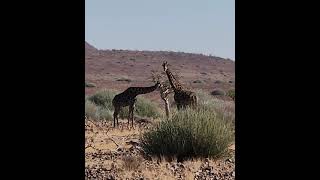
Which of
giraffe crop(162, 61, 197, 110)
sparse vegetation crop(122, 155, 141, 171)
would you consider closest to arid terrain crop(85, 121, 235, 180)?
sparse vegetation crop(122, 155, 141, 171)

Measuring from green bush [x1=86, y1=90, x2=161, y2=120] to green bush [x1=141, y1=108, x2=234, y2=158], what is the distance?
27.6 ft

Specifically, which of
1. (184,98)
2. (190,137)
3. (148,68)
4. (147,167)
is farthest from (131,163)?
(148,68)

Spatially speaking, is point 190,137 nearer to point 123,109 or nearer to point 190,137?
Result: point 190,137

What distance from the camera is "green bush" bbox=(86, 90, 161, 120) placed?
55.7 ft

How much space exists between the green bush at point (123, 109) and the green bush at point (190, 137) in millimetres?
8402

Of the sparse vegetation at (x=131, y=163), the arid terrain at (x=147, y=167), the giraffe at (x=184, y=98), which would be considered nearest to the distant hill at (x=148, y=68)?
the giraffe at (x=184, y=98)

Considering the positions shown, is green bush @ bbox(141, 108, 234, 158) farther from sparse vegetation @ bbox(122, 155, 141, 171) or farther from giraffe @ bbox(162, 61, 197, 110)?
giraffe @ bbox(162, 61, 197, 110)

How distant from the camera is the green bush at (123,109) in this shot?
1698 cm

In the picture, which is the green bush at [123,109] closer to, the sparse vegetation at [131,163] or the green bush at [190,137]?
the green bush at [190,137]

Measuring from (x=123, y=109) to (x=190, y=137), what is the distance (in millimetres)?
8893

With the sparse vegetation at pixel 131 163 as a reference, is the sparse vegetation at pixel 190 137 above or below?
above
